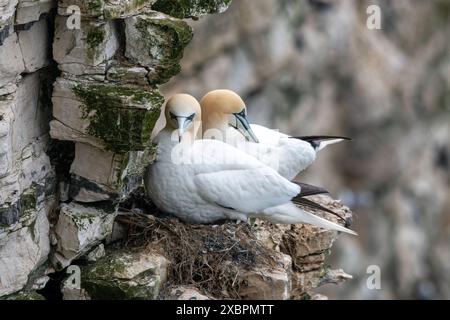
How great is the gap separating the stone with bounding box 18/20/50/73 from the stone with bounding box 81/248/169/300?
1.79 metres

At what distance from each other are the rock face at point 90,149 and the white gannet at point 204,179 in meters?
0.31

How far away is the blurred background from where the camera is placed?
107 ft

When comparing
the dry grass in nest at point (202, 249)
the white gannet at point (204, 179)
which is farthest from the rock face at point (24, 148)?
the white gannet at point (204, 179)

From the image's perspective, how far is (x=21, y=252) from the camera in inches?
378

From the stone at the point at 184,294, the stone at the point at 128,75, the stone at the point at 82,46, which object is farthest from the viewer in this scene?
the stone at the point at 184,294

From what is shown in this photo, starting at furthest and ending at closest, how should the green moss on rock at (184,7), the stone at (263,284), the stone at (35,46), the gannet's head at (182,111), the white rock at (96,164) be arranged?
the gannet's head at (182,111), the stone at (263,284), the green moss on rock at (184,7), the white rock at (96,164), the stone at (35,46)

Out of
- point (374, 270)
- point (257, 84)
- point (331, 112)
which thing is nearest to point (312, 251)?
point (374, 270)

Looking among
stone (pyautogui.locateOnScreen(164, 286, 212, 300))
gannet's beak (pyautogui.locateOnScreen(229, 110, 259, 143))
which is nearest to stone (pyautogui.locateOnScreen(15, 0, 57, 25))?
stone (pyautogui.locateOnScreen(164, 286, 212, 300))

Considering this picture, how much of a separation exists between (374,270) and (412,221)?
A: 2879cm

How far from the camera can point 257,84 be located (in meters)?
33.3

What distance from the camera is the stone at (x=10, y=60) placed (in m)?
8.89

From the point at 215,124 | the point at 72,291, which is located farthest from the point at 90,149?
the point at 215,124

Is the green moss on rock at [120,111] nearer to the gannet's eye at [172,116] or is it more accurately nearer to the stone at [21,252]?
the stone at [21,252]

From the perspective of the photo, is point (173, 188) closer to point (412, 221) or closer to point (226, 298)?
point (226, 298)
